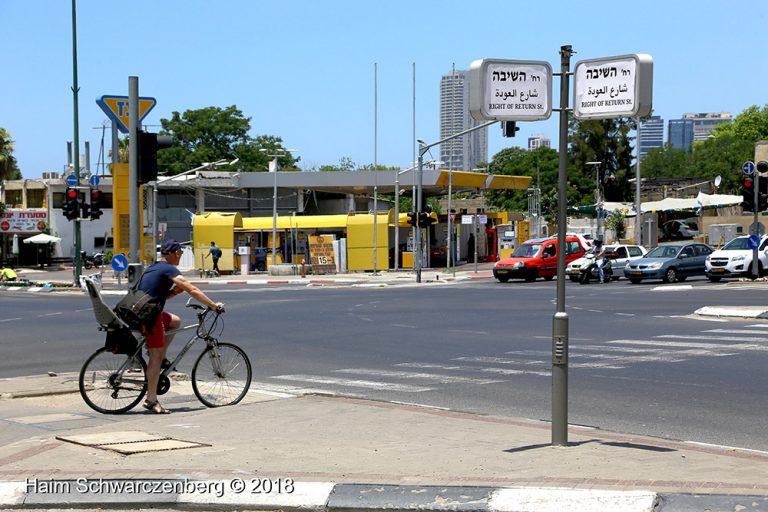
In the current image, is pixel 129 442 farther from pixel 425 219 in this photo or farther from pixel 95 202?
pixel 425 219

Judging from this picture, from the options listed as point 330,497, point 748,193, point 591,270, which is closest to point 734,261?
point 748,193

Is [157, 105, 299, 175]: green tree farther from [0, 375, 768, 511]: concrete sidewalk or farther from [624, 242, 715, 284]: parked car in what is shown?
[0, 375, 768, 511]: concrete sidewalk

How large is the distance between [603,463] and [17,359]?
12.5 m

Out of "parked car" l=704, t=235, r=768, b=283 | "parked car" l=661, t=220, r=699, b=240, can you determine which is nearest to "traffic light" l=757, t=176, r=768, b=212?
"parked car" l=704, t=235, r=768, b=283

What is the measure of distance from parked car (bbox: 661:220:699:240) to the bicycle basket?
75.3 meters

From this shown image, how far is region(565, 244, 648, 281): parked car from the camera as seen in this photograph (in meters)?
43.6

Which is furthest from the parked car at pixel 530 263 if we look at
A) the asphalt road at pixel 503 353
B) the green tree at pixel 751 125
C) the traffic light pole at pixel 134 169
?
the green tree at pixel 751 125

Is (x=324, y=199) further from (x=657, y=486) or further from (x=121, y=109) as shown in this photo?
(x=657, y=486)

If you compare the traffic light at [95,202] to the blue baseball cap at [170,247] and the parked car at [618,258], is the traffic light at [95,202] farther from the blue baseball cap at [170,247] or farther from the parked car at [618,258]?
the blue baseball cap at [170,247]

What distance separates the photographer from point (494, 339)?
20.0 m

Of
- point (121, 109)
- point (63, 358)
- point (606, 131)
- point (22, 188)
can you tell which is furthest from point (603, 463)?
point (606, 131)

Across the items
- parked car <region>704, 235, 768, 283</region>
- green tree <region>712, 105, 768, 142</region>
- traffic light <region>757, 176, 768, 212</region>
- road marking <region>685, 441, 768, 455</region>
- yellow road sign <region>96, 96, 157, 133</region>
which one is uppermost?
green tree <region>712, 105, 768, 142</region>

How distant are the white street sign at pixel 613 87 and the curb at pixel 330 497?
3144 mm

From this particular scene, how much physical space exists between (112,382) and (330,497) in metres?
4.96
